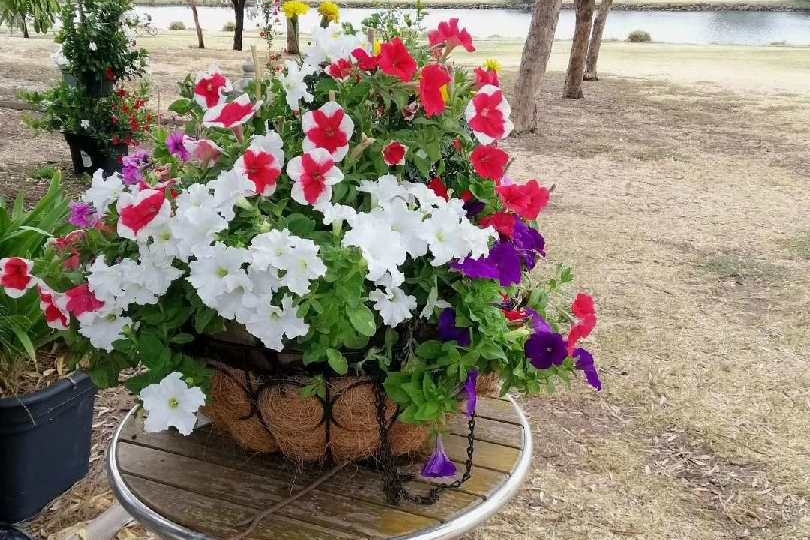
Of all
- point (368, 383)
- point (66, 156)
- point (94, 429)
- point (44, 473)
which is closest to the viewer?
point (368, 383)

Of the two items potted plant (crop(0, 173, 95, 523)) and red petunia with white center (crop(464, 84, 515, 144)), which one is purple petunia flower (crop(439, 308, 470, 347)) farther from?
potted plant (crop(0, 173, 95, 523))

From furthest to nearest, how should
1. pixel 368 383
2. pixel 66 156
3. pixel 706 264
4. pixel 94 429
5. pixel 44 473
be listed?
pixel 66 156 < pixel 706 264 < pixel 94 429 < pixel 44 473 < pixel 368 383

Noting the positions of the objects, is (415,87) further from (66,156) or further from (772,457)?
(66,156)

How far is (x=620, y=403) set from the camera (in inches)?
140

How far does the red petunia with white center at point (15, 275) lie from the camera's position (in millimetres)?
1455

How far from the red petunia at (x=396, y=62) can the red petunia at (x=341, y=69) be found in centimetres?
9

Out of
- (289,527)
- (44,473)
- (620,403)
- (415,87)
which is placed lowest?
(620,403)

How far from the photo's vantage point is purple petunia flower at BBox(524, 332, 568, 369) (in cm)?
138

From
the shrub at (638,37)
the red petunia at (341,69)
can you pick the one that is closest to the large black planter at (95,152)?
the red petunia at (341,69)

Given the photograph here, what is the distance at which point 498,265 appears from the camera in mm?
1388

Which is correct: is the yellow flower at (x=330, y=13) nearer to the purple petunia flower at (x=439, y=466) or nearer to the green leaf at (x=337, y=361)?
the green leaf at (x=337, y=361)

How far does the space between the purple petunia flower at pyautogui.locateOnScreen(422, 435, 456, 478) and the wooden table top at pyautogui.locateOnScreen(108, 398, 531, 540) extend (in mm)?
31

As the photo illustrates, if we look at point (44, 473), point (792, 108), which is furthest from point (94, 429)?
point (792, 108)

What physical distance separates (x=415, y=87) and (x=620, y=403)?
2516 mm
